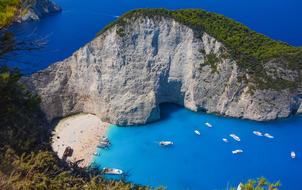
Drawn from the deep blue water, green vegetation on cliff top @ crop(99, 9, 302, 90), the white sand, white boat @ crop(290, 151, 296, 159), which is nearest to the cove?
white boat @ crop(290, 151, 296, 159)

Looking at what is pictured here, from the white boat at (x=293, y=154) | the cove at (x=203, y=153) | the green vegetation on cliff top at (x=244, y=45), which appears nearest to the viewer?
the cove at (x=203, y=153)

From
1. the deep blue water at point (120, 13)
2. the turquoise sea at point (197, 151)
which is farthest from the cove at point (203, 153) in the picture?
the deep blue water at point (120, 13)

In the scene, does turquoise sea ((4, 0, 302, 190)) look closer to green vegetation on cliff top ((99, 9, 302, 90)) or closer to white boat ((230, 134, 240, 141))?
white boat ((230, 134, 240, 141))

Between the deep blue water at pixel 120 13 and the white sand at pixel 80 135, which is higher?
the deep blue water at pixel 120 13

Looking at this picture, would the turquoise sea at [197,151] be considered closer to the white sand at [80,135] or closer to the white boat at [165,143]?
the white boat at [165,143]

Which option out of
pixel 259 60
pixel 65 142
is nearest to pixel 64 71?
pixel 65 142

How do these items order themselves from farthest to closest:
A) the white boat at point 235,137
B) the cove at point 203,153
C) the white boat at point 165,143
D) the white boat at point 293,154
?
the white boat at point 235,137, the white boat at point 165,143, the white boat at point 293,154, the cove at point 203,153

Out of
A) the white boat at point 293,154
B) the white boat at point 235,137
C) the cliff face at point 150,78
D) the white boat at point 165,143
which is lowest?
the white boat at point 165,143
